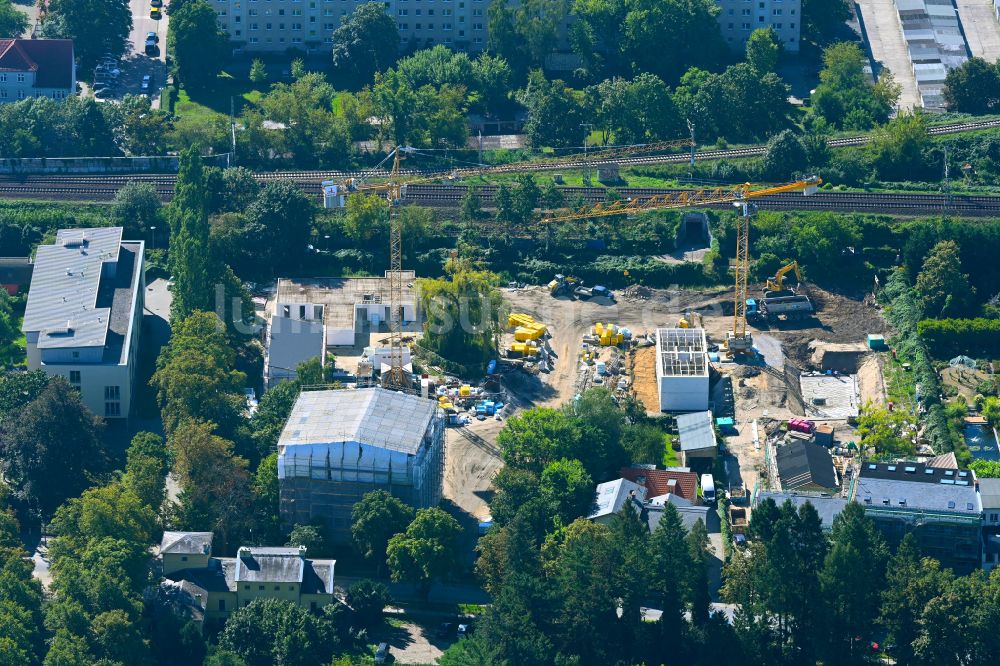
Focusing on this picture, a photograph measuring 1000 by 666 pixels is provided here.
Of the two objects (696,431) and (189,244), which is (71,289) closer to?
(189,244)

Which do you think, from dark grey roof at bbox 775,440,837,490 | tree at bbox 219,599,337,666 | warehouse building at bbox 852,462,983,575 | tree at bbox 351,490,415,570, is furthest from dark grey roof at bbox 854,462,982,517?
tree at bbox 219,599,337,666

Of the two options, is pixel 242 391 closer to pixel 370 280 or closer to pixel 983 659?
pixel 370 280

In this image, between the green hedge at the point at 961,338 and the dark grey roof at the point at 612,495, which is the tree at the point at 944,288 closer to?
the green hedge at the point at 961,338

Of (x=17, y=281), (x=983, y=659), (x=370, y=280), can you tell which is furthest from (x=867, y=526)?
(x=17, y=281)

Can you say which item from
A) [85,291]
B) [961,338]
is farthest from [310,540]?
[961,338]

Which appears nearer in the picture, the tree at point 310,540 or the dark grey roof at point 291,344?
the tree at point 310,540

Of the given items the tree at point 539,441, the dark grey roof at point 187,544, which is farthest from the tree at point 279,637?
the tree at point 539,441
